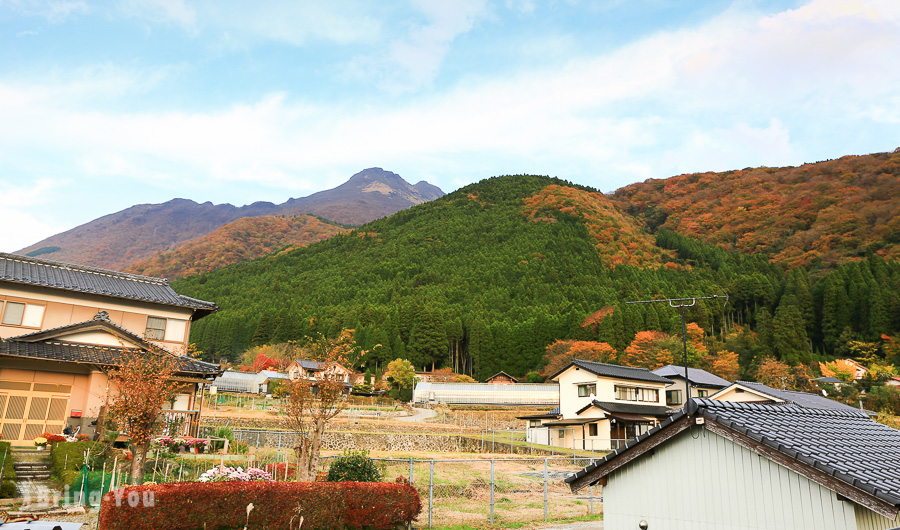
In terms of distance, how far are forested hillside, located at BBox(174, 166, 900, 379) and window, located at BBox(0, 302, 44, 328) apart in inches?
1846

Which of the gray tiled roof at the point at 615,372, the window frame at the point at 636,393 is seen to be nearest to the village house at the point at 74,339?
the gray tiled roof at the point at 615,372

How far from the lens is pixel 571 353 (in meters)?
59.3

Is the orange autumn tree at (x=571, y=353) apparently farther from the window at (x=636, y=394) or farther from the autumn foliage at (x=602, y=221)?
the autumn foliage at (x=602, y=221)

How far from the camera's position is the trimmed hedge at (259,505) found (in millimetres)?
9141

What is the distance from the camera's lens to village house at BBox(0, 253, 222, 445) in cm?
1822

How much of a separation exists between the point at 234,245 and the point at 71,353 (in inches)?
5845

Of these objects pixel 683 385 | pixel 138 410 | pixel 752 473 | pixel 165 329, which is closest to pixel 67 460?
pixel 138 410

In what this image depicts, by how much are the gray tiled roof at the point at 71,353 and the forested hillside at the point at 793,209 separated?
95.3 meters

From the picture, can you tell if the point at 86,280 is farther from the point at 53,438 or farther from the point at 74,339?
the point at 53,438

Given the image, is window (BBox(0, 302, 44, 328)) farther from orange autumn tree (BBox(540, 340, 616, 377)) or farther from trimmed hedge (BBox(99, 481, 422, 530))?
orange autumn tree (BBox(540, 340, 616, 377))

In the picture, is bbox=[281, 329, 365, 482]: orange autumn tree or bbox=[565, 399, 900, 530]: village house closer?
bbox=[565, 399, 900, 530]: village house

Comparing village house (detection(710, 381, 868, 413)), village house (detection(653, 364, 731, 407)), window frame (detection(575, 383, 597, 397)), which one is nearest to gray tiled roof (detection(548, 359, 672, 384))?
window frame (detection(575, 383, 597, 397))

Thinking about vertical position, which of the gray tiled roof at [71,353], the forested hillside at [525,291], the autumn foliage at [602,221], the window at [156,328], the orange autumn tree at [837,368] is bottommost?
the gray tiled roof at [71,353]

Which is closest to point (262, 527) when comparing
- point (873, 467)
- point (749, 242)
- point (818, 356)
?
point (873, 467)
